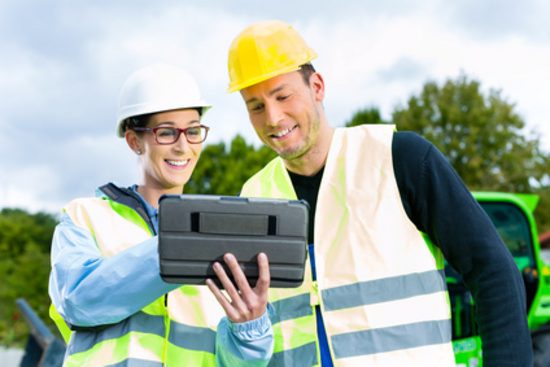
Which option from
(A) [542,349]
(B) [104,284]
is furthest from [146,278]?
(A) [542,349]

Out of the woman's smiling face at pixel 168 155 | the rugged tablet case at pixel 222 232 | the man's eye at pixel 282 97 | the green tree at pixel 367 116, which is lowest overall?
the rugged tablet case at pixel 222 232

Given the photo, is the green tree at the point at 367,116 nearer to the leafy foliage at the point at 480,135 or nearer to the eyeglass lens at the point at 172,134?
the leafy foliage at the point at 480,135

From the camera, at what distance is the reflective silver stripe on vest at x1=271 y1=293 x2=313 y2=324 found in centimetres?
261

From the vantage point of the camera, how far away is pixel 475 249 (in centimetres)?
238

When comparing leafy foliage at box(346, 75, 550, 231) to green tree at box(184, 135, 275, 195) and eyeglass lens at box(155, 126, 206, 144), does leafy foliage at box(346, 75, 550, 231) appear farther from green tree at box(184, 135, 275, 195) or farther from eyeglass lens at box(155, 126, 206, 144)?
eyeglass lens at box(155, 126, 206, 144)

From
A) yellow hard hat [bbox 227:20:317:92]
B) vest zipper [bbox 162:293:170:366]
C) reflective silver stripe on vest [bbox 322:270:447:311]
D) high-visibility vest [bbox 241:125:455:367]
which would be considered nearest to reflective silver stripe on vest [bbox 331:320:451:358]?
high-visibility vest [bbox 241:125:455:367]

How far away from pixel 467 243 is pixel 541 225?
33.0m

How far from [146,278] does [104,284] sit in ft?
0.50

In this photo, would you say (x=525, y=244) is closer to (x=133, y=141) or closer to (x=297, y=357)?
(x=297, y=357)

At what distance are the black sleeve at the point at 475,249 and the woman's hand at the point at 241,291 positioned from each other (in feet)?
2.28

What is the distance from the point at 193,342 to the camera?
261 cm

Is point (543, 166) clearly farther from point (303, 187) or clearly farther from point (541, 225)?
point (303, 187)

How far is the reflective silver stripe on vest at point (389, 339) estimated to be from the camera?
246cm

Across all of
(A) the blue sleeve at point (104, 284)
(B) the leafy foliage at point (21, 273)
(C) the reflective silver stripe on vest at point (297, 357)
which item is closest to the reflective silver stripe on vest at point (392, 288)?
(C) the reflective silver stripe on vest at point (297, 357)
